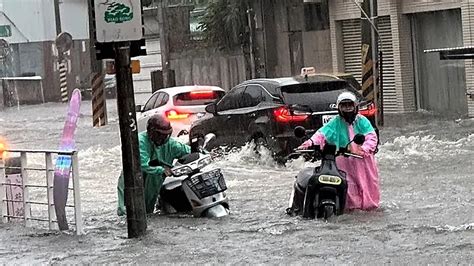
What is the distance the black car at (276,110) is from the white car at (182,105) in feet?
11.5

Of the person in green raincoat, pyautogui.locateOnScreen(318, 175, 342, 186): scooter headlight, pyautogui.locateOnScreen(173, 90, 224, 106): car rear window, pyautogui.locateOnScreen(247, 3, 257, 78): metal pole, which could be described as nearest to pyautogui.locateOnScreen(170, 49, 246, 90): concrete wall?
pyautogui.locateOnScreen(247, 3, 257, 78): metal pole

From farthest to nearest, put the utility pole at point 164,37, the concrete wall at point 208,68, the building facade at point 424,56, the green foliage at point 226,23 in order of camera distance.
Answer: the utility pole at point 164,37, the concrete wall at point 208,68, the green foliage at point 226,23, the building facade at point 424,56

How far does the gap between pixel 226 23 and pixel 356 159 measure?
24.4 meters

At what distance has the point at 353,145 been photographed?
40.1 ft

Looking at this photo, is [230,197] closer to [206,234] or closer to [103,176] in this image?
[206,234]

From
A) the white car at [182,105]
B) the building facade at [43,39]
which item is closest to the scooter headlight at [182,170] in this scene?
the white car at [182,105]

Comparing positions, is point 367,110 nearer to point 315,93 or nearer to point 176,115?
point 315,93

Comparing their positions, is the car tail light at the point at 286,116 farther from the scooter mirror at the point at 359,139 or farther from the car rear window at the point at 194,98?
the scooter mirror at the point at 359,139

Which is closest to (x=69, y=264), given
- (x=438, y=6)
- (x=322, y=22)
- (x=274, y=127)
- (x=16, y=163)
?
(x=16, y=163)

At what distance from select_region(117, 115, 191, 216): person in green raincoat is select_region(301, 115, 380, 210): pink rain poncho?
4.92ft

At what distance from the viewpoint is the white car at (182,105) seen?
24047 millimetres

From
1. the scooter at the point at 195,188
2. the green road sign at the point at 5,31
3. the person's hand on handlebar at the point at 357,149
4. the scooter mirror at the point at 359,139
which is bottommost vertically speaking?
the scooter at the point at 195,188

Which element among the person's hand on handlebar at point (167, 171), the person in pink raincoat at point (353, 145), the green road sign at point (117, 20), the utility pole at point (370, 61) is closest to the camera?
the green road sign at point (117, 20)

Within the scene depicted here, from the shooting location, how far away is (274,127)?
19.0 meters
